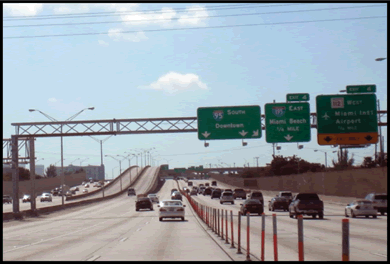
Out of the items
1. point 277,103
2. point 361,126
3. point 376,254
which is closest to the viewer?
point 376,254

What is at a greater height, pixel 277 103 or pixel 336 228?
pixel 277 103

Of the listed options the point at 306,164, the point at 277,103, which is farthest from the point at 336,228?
the point at 306,164

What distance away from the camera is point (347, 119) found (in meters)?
35.2

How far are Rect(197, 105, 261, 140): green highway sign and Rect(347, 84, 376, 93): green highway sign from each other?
7984mm

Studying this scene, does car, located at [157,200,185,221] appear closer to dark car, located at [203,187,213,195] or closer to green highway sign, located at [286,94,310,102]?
green highway sign, located at [286,94,310,102]

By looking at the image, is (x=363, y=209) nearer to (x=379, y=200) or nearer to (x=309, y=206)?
(x=309, y=206)

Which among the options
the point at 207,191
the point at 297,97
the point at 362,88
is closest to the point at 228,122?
the point at 297,97

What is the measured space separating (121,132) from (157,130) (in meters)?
3.00

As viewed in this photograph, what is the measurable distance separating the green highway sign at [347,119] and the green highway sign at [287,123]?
12.9ft

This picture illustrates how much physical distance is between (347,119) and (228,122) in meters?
9.40

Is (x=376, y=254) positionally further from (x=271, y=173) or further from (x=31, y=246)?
(x=271, y=173)

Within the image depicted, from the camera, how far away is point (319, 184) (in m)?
83.1

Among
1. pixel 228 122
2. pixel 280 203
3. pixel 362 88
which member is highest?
pixel 362 88

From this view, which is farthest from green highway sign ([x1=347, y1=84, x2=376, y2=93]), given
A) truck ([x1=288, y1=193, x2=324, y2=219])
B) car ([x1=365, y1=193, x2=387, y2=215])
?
car ([x1=365, y1=193, x2=387, y2=215])
